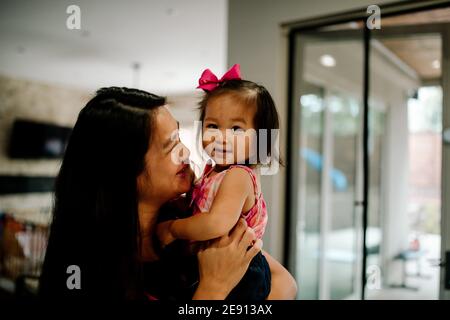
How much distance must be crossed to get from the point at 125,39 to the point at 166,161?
3.94ft

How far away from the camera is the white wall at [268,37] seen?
0.99 m

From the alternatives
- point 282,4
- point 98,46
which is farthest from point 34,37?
point 282,4

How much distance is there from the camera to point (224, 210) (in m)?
0.53

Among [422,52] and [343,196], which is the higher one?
[422,52]

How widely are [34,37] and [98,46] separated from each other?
29cm

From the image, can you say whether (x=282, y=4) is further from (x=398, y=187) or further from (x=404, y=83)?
(x=398, y=187)

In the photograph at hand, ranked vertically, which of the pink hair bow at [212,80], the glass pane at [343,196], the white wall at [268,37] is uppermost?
the white wall at [268,37]

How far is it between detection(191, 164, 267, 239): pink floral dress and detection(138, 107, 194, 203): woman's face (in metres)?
0.02

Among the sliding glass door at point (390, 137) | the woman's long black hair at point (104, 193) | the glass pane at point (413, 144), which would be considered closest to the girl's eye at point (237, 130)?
the woman's long black hair at point (104, 193)

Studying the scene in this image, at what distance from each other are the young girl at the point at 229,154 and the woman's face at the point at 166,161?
0.03 metres

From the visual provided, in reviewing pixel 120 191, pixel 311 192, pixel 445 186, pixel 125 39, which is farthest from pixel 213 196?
pixel 311 192

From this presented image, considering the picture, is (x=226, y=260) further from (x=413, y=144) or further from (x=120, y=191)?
(x=413, y=144)

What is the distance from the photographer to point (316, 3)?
47.6 inches

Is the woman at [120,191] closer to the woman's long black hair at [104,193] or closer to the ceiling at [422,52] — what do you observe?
the woman's long black hair at [104,193]
